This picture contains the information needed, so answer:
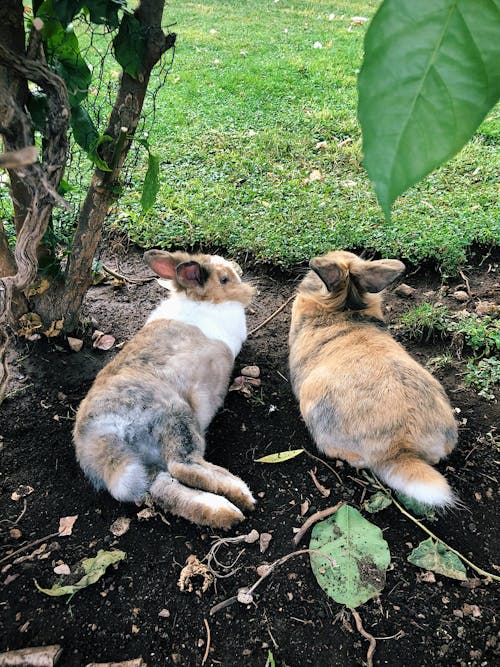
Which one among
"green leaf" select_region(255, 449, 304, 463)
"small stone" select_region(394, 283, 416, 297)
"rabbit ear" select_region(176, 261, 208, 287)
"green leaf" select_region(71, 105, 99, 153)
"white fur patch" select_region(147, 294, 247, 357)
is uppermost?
"green leaf" select_region(71, 105, 99, 153)

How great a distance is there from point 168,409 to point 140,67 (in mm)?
1712

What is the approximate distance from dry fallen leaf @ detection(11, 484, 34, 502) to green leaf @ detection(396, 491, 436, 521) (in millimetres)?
1758

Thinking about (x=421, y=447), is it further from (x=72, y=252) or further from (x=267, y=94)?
(x=267, y=94)

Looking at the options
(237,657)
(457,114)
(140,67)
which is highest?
(457,114)

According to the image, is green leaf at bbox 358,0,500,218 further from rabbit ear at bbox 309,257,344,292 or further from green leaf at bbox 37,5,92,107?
rabbit ear at bbox 309,257,344,292

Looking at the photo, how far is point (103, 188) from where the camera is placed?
10.6 feet

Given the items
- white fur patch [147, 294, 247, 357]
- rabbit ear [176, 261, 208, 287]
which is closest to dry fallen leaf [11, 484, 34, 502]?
Result: white fur patch [147, 294, 247, 357]

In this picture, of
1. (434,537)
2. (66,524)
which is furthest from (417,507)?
(66,524)

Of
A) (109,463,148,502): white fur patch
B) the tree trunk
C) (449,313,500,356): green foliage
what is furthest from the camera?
(449,313,500,356): green foliage

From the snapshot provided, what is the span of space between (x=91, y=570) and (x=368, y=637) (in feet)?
3.73

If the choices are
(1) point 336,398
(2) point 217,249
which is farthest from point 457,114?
(2) point 217,249

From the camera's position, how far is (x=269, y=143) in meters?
5.64

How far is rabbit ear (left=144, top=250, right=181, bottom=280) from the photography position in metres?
3.52

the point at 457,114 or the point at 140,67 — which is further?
the point at 140,67
